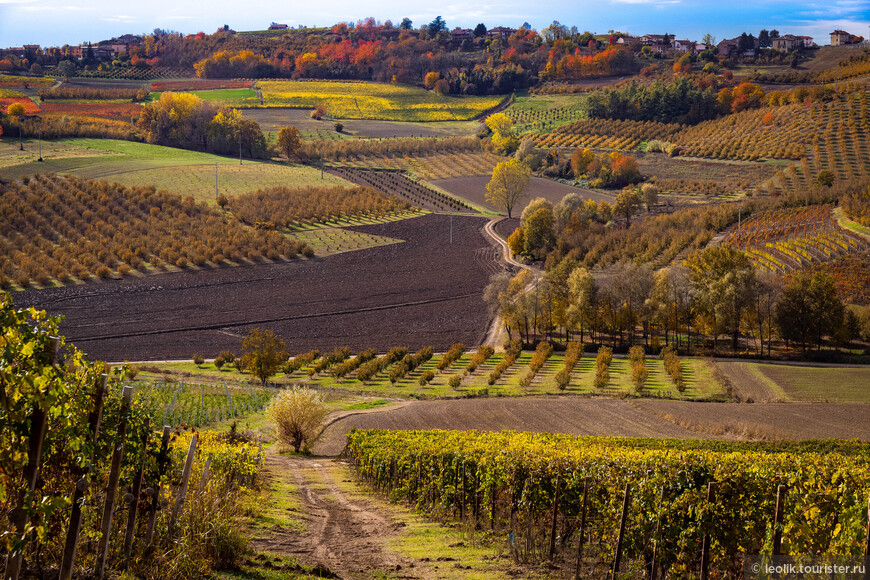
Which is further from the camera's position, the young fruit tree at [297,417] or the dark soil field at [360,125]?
the dark soil field at [360,125]

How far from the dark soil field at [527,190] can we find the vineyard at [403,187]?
13.1 feet

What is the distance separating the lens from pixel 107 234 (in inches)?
3575

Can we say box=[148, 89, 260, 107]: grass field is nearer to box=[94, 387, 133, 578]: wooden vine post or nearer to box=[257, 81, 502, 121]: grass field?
box=[257, 81, 502, 121]: grass field

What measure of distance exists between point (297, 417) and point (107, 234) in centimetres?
6412

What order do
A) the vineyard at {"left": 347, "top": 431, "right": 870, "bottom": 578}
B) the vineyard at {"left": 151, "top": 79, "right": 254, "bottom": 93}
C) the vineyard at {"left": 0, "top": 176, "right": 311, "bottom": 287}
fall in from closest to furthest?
the vineyard at {"left": 347, "top": 431, "right": 870, "bottom": 578} → the vineyard at {"left": 0, "top": 176, "right": 311, "bottom": 287} → the vineyard at {"left": 151, "top": 79, "right": 254, "bottom": 93}

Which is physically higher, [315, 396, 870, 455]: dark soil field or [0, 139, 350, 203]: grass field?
[0, 139, 350, 203]: grass field

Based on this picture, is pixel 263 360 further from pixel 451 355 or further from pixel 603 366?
pixel 603 366

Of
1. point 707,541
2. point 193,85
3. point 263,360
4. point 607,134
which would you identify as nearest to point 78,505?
point 707,541

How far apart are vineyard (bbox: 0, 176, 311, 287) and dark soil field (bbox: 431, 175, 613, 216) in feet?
126

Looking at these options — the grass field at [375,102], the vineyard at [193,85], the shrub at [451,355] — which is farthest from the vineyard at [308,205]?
the vineyard at [193,85]

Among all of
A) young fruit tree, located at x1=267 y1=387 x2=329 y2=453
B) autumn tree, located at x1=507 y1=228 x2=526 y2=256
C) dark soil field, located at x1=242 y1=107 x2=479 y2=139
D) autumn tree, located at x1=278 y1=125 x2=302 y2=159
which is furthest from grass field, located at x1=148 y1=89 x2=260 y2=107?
young fruit tree, located at x1=267 y1=387 x2=329 y2=453

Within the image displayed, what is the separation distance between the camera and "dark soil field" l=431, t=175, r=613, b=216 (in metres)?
122

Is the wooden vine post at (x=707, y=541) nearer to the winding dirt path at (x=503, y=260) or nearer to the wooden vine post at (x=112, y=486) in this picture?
the wooden vine post at (x=112, y=486)

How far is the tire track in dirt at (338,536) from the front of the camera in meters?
13.7
